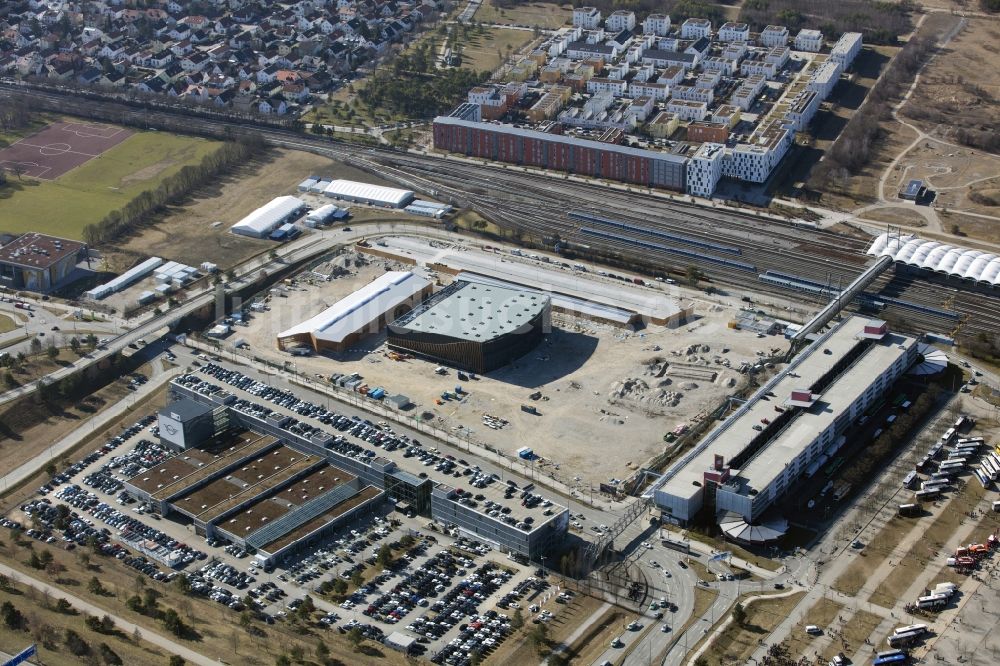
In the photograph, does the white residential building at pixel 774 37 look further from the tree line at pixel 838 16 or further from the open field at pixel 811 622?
the open field at pixel 811 622

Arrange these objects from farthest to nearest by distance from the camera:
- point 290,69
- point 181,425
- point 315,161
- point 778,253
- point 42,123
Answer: point 290,69 → point 42,123 → point 315,161 → point 778,253 → point 181,425

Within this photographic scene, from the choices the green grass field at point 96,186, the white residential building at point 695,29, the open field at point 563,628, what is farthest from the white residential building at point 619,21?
the open field at point 563,628

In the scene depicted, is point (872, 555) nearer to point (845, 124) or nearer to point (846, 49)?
point (845, 124)

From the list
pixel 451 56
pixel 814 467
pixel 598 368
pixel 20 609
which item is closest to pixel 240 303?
pixel 598 368

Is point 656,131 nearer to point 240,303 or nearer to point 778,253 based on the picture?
point 778,253

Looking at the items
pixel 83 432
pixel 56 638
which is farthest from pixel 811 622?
pixel 83 432
